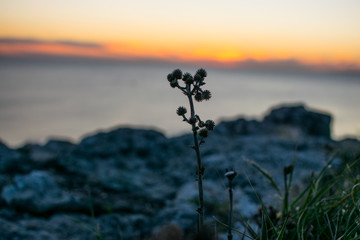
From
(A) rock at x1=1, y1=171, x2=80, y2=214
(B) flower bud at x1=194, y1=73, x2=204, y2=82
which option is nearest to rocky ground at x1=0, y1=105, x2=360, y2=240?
(A) rock at x1=1, y1=171, x2=80, y2=214

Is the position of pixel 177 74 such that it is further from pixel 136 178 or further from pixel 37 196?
pixel 136 178

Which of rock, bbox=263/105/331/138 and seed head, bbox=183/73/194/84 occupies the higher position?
seed head, bbox=183/73/194/84

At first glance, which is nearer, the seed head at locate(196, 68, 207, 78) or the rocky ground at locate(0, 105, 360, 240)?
the seed head at locate(196, 68, 207, 78)

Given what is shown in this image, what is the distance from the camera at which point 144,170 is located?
411 cm

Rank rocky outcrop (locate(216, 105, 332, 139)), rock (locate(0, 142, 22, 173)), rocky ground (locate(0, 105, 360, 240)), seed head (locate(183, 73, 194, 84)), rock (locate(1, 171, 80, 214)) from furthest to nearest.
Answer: rocky outcrop (locate(216, 105, 332, 139)) < rock (locate(0, 142, 22, 173)) < rock (locate(1, 171, 80, 214)) < rocky ground (locate(0, 105, 360, 240)) < seed head (locate(183, 73, 194, 84))

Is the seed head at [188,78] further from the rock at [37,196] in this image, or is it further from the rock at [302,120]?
the rock at [302,120]

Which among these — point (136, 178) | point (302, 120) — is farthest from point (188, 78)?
point (302, 120)

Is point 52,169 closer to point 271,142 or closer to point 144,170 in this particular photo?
point 144,170

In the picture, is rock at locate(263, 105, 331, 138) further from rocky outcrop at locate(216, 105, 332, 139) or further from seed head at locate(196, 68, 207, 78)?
seed head at locate(196, 68, 207, 78)

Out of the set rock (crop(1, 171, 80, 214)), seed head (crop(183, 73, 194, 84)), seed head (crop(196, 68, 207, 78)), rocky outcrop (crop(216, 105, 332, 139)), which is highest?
seed head (crop(196, 68, 207, 78))

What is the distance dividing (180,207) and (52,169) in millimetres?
1749

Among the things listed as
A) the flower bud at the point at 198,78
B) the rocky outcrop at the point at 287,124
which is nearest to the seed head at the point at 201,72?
the flower bud at the point at 198,78

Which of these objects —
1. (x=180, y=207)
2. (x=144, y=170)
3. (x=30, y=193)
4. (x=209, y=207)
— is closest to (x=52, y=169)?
(x=30, y=193)

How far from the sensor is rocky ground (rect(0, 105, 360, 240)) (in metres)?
2.88
